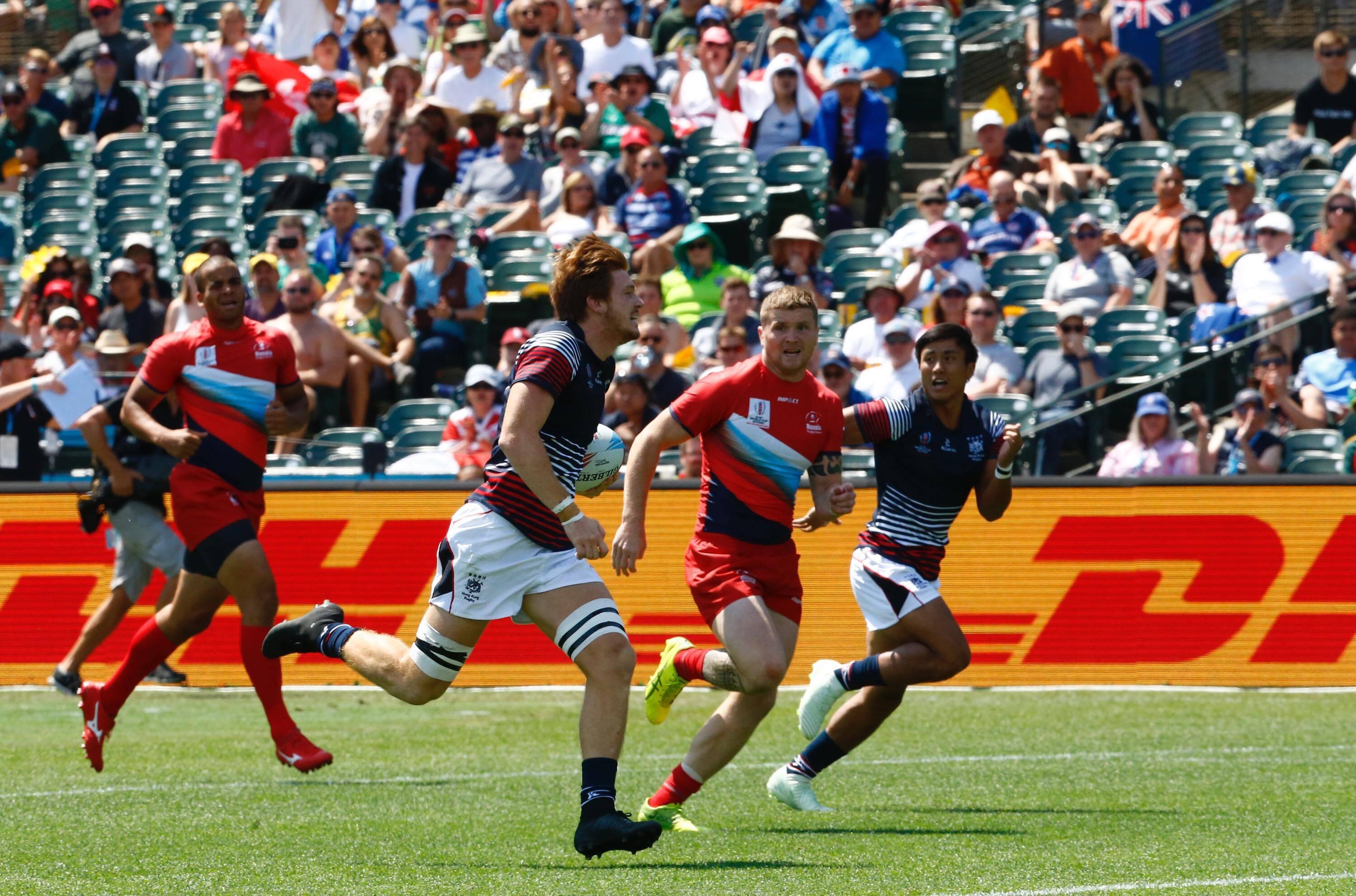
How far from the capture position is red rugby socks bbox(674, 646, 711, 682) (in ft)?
25.6

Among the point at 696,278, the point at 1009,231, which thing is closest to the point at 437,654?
the point at 696,278

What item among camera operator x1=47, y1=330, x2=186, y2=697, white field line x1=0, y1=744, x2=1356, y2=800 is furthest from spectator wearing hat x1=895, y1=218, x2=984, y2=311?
camera operator x1=47, y1=330, x2=186, y2=697

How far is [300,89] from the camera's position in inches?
828

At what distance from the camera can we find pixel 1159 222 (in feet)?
54.9

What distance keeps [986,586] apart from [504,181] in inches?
300

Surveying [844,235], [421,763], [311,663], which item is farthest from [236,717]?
[844,235]

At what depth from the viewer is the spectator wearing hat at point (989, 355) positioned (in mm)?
15078

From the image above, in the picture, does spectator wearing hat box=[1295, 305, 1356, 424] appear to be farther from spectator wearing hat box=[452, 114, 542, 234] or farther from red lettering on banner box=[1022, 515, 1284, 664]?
spectator wearing hat box=[452, 114, 542, 234]

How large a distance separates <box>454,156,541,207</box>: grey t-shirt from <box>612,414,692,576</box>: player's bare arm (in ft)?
36.3

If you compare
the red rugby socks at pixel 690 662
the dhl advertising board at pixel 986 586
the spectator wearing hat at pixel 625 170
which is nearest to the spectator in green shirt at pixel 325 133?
the spectator wearing hat at pixel 625 170

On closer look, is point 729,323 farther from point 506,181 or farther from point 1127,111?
point 1127,111

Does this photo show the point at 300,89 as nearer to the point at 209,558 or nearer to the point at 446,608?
the point at 209,558

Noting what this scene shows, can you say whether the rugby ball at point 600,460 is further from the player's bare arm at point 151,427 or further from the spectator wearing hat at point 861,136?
the spectator wearing hat at point 861,136

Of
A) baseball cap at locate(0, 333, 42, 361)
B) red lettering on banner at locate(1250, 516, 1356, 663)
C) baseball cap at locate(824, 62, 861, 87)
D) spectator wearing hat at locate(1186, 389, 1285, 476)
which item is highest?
baseball cap at locate(824, 62, 861, 87)
